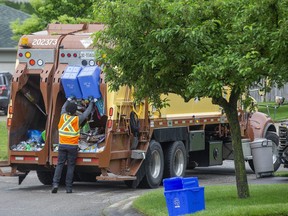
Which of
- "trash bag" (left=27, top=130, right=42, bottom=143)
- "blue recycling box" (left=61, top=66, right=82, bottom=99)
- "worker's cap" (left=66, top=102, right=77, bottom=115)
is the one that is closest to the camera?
"worker's cap" (left=66, top=102, right=77, bottom=115)

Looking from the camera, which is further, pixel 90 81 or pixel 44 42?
pixel 44 42

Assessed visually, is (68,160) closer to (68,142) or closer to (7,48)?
(68,142)

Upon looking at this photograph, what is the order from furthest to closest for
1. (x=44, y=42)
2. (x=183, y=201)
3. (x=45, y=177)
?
(x=45, y=177) < (x=44, y=42) < (x=183, y=201)

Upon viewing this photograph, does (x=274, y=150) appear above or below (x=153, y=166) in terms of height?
above

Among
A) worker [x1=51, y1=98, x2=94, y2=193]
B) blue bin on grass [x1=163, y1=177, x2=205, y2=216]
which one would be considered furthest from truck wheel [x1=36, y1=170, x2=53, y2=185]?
blue bin on grass [x1=163, y1=177, x2=205, y2=216]

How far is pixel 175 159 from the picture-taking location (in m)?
17.9

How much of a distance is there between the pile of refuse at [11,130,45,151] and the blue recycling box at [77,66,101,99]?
1.45 meters

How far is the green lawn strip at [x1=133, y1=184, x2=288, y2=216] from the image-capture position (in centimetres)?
1129

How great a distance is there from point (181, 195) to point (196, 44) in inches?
83.3

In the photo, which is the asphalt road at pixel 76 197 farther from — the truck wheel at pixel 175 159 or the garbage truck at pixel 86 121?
the truck wheel at pixel 175 159

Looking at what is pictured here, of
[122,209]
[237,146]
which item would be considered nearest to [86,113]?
[122,209]

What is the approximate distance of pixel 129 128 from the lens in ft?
53.8

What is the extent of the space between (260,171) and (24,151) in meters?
5.34

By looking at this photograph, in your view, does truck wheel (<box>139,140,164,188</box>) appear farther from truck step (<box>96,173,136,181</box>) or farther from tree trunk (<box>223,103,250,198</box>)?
tree trunk (<box>223,103,250,198</box>)
